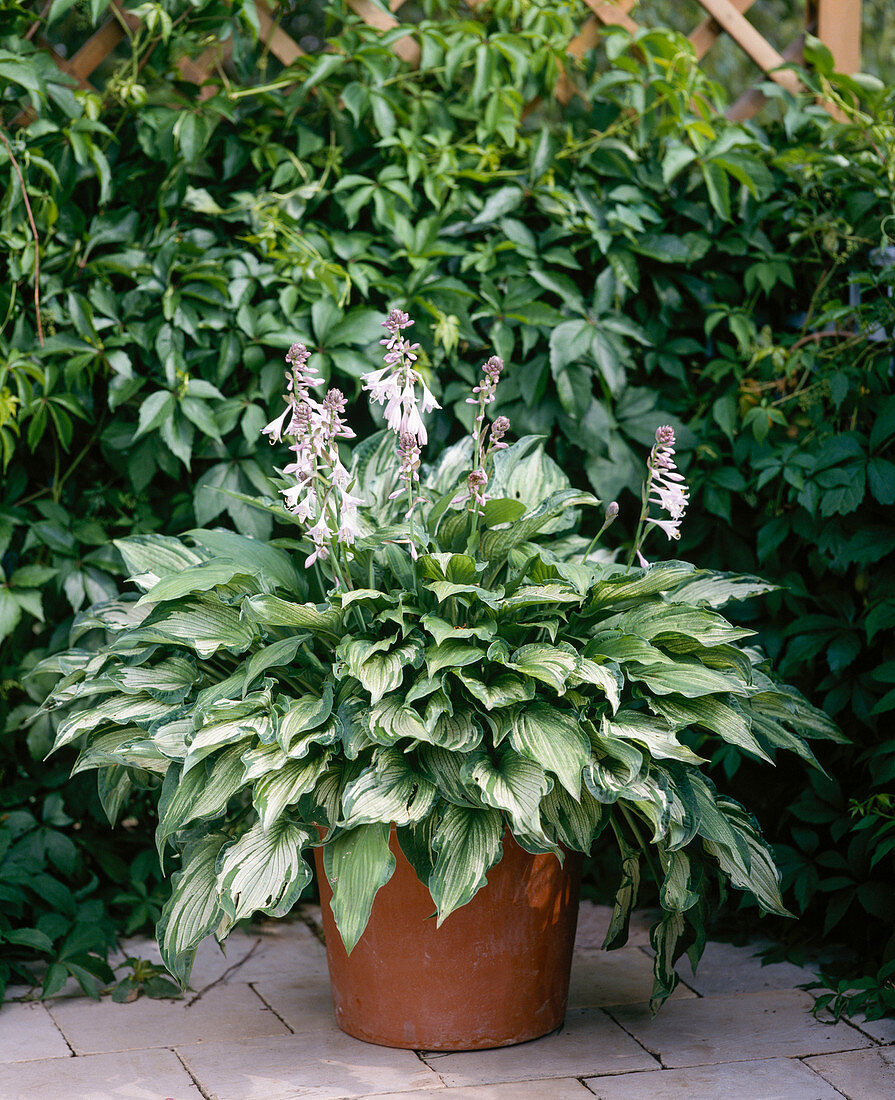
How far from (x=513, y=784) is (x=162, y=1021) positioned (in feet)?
2.99

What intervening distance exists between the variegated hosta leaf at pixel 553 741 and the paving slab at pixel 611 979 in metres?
0.67

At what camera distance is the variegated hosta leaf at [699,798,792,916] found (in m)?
1.78

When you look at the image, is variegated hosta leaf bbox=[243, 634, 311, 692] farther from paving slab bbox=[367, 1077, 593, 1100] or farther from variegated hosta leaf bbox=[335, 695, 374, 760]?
paving slab bbox=[367, 1077, 593, 1100]

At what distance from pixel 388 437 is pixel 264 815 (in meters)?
0.87

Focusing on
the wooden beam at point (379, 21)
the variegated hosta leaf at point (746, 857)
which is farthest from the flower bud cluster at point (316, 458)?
the wooden beam at point (379, 21)

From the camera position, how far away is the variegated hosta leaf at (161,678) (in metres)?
1.86

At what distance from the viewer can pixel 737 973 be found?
223 cm

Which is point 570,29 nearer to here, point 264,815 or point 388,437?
point 388,437

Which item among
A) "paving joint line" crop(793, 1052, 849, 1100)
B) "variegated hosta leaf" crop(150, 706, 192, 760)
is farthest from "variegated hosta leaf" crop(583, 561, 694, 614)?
"paving joint line" crop(793, 1052, 849, 1100)

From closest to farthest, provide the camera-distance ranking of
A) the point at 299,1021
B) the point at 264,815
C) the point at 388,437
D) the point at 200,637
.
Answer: the point at 264,815, the point at 200,637, the point at 299,1021, the point at 388,437

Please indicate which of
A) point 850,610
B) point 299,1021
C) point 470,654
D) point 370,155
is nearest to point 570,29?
point 370,155

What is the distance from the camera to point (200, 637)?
1852mm

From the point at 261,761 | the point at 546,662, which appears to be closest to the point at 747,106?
the point at 546,662

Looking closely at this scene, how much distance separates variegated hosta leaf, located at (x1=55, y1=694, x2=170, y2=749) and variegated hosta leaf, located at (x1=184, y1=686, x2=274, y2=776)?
13 cm
